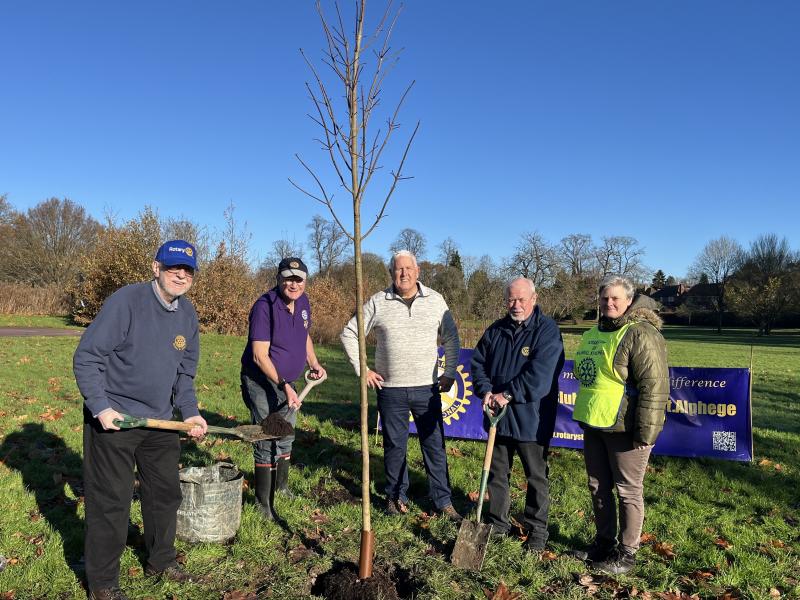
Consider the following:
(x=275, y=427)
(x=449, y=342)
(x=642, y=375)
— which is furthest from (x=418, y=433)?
(x=642, y=375)

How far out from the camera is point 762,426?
835 centimetres

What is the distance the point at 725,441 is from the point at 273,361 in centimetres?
549

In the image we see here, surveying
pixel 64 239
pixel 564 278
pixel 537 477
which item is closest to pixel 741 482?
pixel 537 477

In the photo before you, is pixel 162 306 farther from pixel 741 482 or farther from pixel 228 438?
pixel 741 482

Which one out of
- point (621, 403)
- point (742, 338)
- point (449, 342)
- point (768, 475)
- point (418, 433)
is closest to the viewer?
point (621, 403)

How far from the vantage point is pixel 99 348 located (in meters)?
3.15

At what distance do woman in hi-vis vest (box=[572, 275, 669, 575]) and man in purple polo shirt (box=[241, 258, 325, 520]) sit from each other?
2.40 meters

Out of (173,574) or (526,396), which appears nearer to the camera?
(173,574)

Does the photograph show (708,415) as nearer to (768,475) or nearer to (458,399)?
(768,475)

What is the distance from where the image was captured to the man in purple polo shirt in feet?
15.2

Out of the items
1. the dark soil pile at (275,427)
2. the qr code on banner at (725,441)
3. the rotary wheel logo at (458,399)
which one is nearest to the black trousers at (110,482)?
the dark soil pile at (275,427)

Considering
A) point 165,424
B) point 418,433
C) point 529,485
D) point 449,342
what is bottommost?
point 529,485

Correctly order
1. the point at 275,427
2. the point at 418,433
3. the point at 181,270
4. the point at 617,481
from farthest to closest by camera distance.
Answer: the point at 418,433, the point at 275,427, the point at 617,481, the point at 181,270

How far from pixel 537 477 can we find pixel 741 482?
3.15 m
